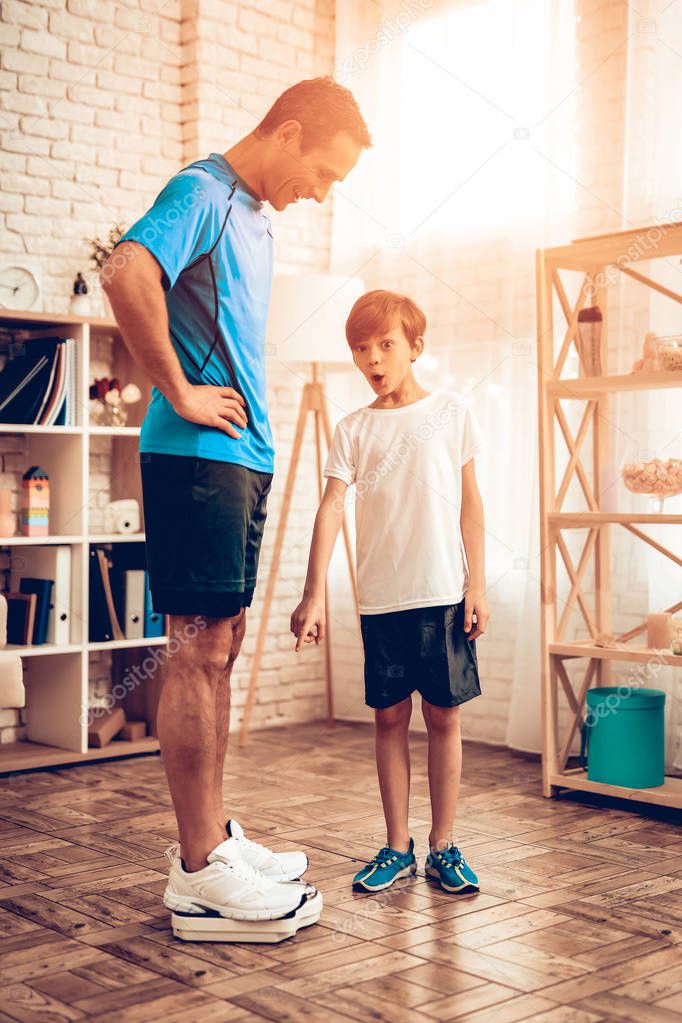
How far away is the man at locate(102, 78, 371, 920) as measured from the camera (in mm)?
2010

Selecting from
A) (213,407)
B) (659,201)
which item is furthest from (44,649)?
(659,201)

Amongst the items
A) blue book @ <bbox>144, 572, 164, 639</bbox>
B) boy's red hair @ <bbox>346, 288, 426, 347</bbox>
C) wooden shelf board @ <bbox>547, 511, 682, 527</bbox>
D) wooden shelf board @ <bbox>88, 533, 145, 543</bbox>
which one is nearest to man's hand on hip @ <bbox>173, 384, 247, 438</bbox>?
boy's red hair @ <bbox>346, 288, 426, 347</bbox>

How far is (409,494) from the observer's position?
2.43 metres

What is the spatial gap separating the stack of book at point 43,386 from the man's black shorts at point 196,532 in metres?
1.78

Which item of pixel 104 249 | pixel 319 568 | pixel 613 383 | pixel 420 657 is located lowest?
pixel 420 657

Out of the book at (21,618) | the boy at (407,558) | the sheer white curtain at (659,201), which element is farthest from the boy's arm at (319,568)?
the book at (21,618)

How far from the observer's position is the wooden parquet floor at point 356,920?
1.85m

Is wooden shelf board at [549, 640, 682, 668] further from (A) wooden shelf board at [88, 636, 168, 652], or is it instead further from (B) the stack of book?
(B) the stack of book

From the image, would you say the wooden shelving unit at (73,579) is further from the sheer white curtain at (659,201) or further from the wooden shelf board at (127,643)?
Answer: the sheer white curtain at (659,201)

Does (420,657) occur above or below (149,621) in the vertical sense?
above

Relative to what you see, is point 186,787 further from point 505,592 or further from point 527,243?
point 527,243

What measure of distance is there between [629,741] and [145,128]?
2657mm

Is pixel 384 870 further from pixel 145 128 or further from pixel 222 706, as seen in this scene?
pixel 145 128

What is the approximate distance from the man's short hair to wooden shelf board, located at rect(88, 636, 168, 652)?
82.4 inches
